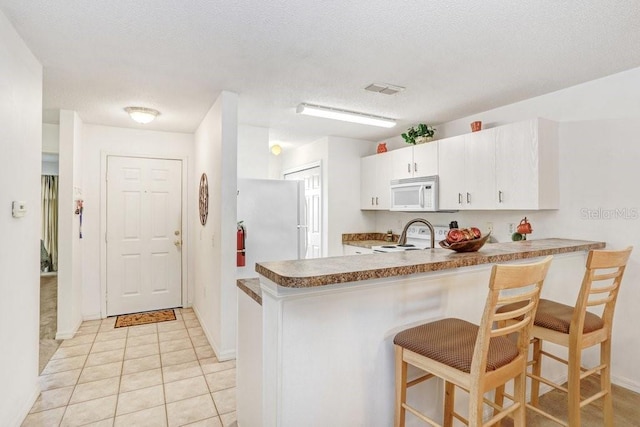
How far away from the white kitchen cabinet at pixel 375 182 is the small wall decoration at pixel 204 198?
220cm

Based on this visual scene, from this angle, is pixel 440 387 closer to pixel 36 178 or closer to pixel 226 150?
pixel 226 150

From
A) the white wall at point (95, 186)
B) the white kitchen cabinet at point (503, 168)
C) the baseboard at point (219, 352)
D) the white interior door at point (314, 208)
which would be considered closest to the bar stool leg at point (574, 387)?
the white kitchen cabinet at point (503, 168)

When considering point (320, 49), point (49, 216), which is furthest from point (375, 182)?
point (49, 216)

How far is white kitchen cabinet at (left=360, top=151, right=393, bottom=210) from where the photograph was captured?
14.6ft

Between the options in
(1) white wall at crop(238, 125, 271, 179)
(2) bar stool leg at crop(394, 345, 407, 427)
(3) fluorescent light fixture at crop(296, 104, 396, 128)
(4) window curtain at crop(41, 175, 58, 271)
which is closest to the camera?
(2) bar stool leg at crop(394, 345, 407, 427)

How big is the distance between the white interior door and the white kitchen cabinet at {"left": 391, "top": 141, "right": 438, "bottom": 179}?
1.14 metres

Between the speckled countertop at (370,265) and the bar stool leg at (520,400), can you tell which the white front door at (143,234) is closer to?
the speckled countertop at (370,265)

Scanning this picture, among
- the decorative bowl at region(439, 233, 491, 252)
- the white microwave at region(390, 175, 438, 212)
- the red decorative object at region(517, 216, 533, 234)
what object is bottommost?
the decorative bowl at region(439, 233, 491, 252)

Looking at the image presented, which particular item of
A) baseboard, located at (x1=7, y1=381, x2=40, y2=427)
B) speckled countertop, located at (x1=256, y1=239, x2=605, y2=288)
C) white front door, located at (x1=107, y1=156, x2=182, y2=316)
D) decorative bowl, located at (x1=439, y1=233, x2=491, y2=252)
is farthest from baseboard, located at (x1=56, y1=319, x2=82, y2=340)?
decorative bowl, located at (x1=439, y1=233, x2=491, y2=252)

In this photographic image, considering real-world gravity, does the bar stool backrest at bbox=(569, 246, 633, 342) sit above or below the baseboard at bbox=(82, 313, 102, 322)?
above

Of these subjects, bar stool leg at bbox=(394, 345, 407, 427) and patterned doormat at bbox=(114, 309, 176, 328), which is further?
patterned doormat at bbox=(114, 309, 176, 328)

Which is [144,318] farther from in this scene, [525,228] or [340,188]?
[525,228]

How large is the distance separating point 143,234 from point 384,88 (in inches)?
137

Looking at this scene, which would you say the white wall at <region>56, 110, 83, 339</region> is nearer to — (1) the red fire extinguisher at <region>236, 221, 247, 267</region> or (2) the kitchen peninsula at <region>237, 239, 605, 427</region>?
(1) the red fire extinguisher at <region>236, 221, 247, 267</region>
